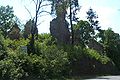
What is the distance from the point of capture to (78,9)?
195 feet

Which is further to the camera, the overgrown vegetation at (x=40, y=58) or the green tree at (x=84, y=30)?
the green tree at (x=84, y=30)

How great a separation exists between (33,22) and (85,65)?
15.1 m

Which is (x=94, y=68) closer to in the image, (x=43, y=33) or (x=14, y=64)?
(x=43, y=33)

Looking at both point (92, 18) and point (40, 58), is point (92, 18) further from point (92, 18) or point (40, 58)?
point (40, 58)

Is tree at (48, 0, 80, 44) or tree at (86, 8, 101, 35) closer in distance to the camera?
tree at (48, 0, 80, 44)

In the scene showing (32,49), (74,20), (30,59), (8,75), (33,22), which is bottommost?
(8,75)

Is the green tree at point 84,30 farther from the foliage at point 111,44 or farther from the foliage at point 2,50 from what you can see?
the foliage at point 2,50

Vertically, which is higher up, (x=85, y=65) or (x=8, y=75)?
(x=85, y=65)

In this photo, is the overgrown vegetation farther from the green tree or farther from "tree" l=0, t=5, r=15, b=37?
"tree" l=0, t=5, r=15, b=37

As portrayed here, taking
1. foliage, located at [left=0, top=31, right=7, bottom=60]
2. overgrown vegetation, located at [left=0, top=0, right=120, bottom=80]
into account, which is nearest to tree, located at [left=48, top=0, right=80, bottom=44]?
overgrown vegetation, located at [left=0, top=0, right=120, bottom=80]

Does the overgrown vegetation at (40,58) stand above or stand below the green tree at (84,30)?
below

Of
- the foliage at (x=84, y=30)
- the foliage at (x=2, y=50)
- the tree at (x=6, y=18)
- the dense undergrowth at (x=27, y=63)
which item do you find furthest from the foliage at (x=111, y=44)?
the foliage at (x=2, y=50)

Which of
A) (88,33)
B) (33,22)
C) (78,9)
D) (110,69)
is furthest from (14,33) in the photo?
(88,33)

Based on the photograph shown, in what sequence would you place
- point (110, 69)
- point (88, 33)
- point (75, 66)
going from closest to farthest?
point (75, 66), point (110, 69), point (88, 33)
